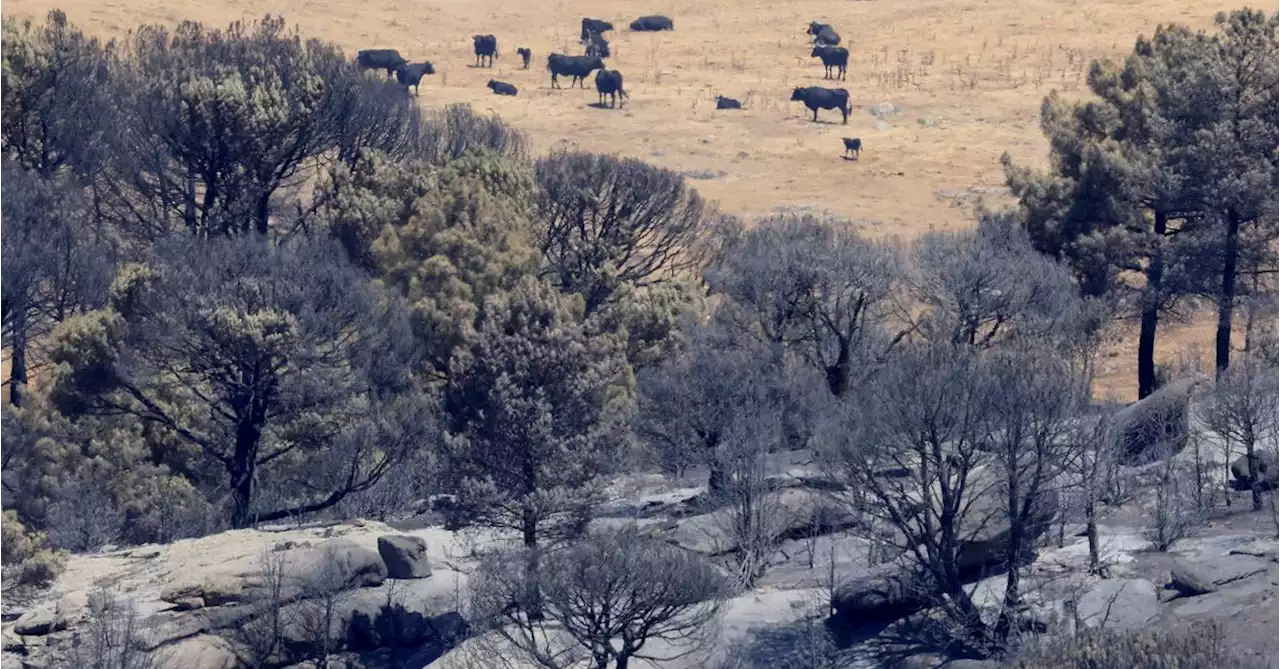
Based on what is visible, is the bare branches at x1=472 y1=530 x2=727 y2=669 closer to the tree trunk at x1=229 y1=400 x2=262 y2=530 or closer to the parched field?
the tree trunk at x1=229 y1=400 x2=262 y2=530

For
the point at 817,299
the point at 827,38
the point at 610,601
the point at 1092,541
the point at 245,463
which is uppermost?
the point at 827,38

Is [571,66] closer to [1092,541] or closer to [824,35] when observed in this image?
[824,35]

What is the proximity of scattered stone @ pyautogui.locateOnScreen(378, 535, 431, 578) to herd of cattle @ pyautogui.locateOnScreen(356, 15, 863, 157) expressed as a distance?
40355mm

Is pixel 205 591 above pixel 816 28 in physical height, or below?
below

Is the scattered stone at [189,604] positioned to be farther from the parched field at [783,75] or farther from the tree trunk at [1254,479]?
the parched field at [783,75]

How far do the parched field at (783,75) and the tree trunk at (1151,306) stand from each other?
7652mm

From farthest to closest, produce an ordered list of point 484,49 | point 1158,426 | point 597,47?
point 597,47 < point 484,49 < point 1158,426

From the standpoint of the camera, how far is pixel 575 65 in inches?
3241

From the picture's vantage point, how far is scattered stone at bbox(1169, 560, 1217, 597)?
27.6 metres

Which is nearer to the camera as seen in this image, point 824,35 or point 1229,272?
point 1229,272

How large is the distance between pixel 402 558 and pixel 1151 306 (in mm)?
18157

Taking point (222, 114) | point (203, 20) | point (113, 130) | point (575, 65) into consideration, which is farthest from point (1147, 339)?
point (203, 20)

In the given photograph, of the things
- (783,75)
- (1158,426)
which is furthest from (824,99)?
(1158,426)

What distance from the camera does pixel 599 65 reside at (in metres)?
82.1
